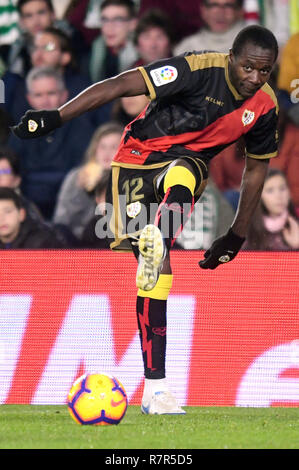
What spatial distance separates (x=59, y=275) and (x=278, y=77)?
3592 mm

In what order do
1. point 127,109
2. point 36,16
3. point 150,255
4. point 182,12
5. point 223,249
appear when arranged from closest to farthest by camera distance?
1. point 150,255
2. point 223,249
3. point 127,109
4. point 182,12
5. point 36,16

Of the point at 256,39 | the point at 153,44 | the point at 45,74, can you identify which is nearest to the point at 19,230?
the point at 45,74

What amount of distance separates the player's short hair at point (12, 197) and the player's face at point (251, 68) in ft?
11.6

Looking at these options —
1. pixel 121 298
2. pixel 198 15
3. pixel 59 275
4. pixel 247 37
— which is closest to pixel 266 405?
pixel 121 298

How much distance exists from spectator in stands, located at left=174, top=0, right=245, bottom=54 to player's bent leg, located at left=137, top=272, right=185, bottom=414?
454cm

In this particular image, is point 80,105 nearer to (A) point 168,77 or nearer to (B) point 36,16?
(A) point 168,77

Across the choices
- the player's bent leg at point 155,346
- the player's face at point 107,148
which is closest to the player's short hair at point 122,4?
the player's face at point 107,148

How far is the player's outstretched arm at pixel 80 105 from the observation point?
5.12 m

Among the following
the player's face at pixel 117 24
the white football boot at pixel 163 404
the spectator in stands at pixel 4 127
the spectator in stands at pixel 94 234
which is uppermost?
the player's face at pixel 117 24

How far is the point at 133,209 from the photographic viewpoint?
19.2ft

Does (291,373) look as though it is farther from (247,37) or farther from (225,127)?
(247,37)

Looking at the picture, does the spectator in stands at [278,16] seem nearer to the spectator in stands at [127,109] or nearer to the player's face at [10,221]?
the spectator in stands at [127,109]

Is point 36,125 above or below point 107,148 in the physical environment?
above

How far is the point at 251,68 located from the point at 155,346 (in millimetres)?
1630
